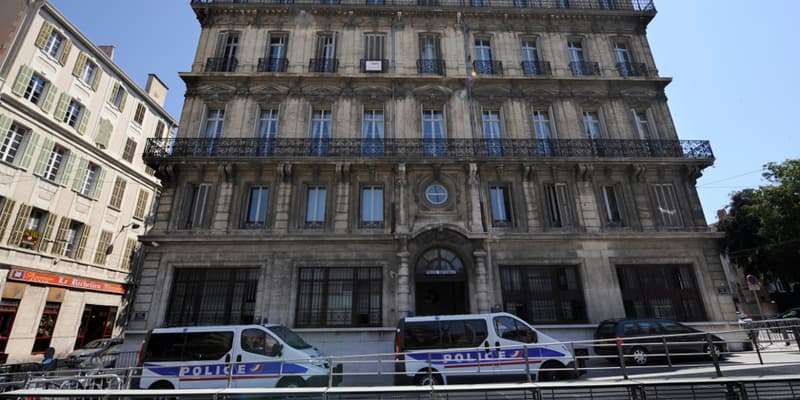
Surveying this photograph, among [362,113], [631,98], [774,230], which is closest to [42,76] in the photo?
[362,113]

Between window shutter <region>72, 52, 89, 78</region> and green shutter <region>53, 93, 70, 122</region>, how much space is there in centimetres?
167

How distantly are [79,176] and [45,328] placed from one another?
8694 millimetres

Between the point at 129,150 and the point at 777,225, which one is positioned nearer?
the point at 777,225

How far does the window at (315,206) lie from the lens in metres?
15.9

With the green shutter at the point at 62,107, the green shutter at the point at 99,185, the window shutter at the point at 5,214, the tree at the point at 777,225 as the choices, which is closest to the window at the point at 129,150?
the green shutter at the point at 99,185

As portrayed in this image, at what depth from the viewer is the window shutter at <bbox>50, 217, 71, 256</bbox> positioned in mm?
20000

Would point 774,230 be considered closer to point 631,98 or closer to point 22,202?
point 631,98

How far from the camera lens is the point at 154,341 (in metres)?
9.79

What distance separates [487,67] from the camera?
18984mm

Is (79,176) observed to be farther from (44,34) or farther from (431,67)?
(431,67)

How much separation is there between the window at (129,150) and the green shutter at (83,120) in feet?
11.3

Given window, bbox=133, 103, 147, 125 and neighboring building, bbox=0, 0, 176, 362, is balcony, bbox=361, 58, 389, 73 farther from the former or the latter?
window, bbox=133, 103, 147, 125

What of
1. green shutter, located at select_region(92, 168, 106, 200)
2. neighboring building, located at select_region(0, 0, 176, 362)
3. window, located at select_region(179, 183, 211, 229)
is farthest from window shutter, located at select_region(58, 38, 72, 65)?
window, located at select_region(179, 183, 211, 229)

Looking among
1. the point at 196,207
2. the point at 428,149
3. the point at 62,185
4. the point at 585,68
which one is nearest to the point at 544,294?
the point at 428,149
